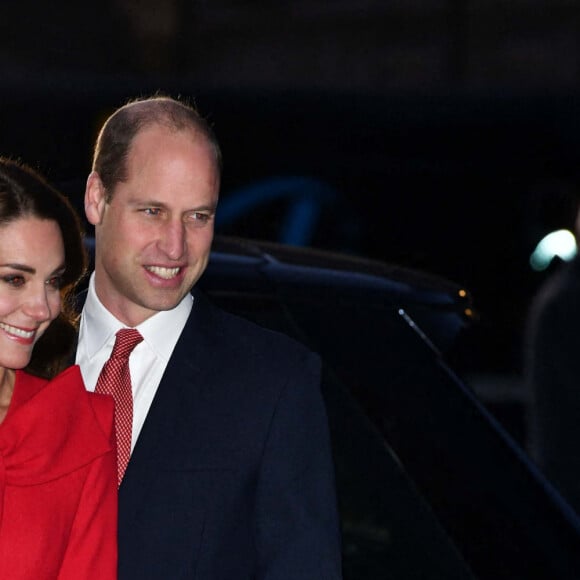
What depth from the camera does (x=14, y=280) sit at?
3270mm

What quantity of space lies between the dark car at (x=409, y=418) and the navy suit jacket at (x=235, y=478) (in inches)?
7.4

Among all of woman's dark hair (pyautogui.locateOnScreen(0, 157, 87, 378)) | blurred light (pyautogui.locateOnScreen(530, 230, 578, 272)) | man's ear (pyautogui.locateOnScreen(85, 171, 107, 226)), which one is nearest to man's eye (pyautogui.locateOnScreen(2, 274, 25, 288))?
woman's dark hair (pyautogui.locateOnScreen(0, 157, 87, 378))

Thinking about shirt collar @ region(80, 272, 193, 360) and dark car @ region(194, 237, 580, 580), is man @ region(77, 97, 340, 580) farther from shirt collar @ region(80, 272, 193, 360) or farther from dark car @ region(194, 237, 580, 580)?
dark car @ region(194, 237, 580, 580)

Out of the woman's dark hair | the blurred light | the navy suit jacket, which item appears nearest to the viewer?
the navy suit jacket

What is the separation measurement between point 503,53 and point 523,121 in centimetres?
1087

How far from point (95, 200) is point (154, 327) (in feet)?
1.01

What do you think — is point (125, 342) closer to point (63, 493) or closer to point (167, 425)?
point (167, 425)

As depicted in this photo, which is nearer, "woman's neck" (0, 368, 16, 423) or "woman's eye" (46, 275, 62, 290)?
"woman's eye" (46, 275, 62, 290)

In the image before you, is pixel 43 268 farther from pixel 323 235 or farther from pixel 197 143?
pixel 323 235

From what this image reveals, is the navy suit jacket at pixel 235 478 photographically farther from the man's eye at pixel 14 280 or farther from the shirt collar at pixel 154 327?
the man's eye at pixel 14 280

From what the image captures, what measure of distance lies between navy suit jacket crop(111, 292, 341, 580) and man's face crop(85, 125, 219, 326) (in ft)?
0.54

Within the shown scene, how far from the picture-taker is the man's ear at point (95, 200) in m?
3.44

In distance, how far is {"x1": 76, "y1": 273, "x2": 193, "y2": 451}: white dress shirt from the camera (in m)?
3.32

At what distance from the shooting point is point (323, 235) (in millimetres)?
12086
